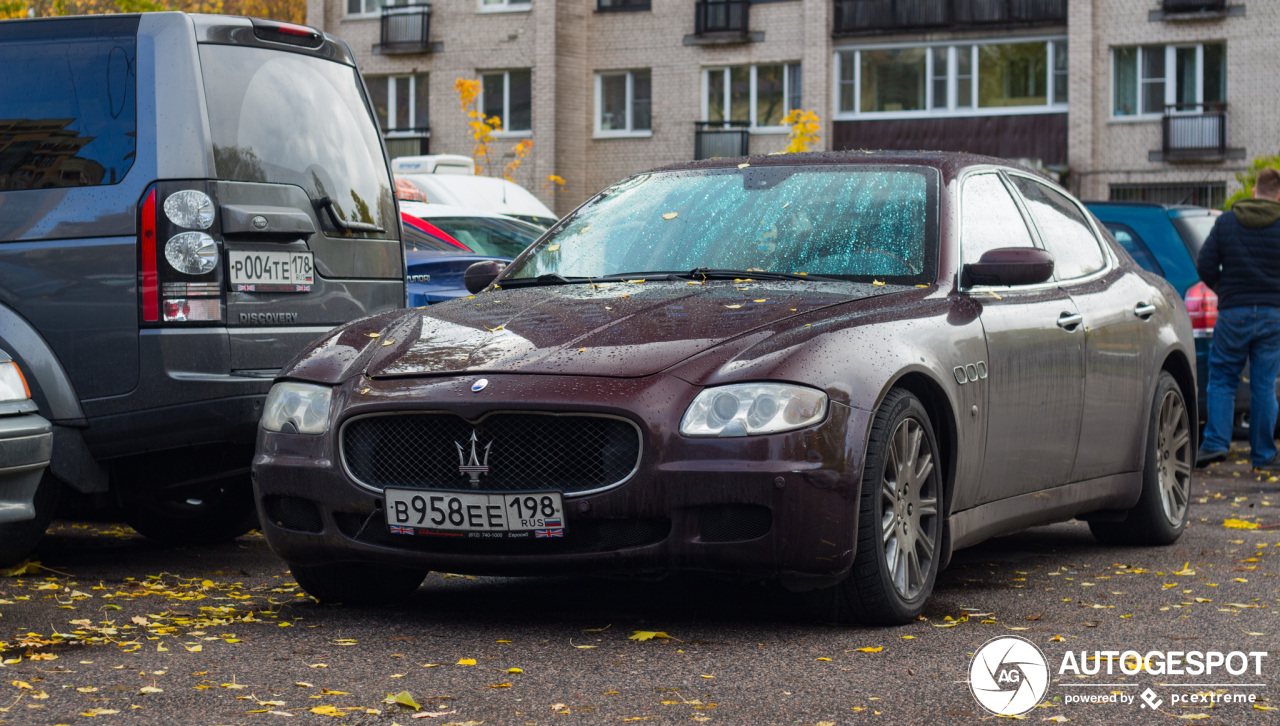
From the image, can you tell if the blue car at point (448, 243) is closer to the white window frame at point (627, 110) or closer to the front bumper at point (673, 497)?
the front bumper at point (673, 497)

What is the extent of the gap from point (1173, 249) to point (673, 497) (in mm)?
7765

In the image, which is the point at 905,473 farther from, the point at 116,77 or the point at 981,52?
the point at 981,52

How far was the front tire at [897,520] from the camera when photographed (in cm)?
502

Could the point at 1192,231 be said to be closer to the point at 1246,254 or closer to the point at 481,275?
the point at 1246,254

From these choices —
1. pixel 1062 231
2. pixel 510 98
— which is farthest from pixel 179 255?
pixel 510 98

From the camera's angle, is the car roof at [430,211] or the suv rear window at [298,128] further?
the car roof at [430,211]

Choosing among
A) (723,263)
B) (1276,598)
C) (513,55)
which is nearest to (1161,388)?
(1276,598)

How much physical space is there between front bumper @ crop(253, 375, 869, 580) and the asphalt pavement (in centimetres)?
24

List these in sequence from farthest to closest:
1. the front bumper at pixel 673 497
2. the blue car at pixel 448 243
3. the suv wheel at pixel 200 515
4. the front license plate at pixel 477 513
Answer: the blue car at pixel 448 243
the suv wheel at pixel 200 515
the front license plate at pixel 477 513
the front bumper at pixel 673 497

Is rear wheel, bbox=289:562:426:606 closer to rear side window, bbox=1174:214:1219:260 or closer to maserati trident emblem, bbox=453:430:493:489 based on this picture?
maserati trident emblem, bbox=453:430:493:489

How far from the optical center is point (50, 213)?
20.7 feet

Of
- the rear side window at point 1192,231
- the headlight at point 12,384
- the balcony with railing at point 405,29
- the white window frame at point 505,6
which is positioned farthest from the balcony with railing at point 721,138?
the headlight at point 12,384

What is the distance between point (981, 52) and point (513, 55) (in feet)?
38.4

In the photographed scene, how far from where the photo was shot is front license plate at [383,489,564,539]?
491cm
